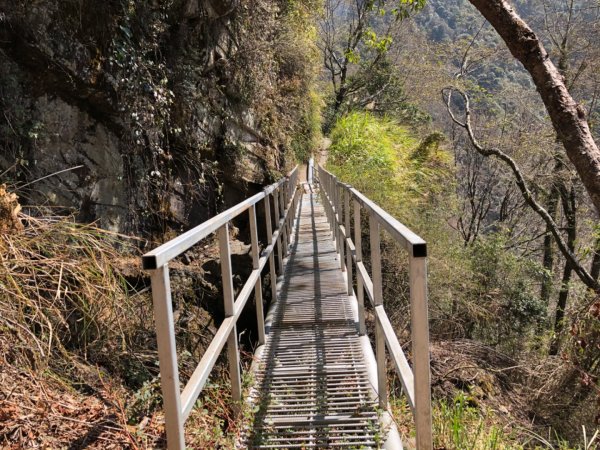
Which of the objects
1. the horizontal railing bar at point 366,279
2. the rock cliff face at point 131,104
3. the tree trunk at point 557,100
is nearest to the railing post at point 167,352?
the horizontal railing bar at point 366,279

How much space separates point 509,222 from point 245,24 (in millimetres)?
14950

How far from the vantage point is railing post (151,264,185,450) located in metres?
1.62

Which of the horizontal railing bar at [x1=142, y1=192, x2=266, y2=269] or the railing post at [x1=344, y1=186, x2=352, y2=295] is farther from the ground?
the horizontal railing bar at [x1=142, y1=192, x2=266, y2=269]

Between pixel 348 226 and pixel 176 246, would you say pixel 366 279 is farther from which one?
pixel 176 246

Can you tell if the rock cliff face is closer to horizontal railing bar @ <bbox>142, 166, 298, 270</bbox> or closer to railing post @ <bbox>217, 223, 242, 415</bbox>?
railing post @ <bbox>217, 223, 242, 415</bbox>

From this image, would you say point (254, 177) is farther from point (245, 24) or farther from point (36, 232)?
point (36, 232)

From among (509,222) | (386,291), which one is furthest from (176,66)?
(509,222)

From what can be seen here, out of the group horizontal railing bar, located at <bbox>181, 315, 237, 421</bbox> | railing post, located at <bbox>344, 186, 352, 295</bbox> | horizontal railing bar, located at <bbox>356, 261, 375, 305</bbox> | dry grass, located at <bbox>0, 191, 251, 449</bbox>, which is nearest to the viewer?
horizontal railing bar, located at <bbox>181, 315, 237, 421</bbox>

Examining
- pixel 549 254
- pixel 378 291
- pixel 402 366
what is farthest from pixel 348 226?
pixel 549 254

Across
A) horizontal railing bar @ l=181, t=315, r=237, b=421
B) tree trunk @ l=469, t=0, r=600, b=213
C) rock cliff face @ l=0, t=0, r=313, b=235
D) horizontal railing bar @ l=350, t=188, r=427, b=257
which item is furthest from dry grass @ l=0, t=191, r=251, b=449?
tree trunk @ l=469, t=0, r=600, b=213

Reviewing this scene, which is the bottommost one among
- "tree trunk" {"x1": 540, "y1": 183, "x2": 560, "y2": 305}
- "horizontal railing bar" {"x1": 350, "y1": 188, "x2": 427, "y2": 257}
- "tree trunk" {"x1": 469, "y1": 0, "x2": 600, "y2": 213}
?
"tree trunk" {"x1": 540, "y1": 183, "x2": 560, "y2": 305}

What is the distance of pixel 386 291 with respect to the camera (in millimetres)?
8133

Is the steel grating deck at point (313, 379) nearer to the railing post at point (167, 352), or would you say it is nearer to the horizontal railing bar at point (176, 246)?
the railing post at point (167, 352)

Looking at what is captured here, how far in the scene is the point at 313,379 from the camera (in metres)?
3.42
